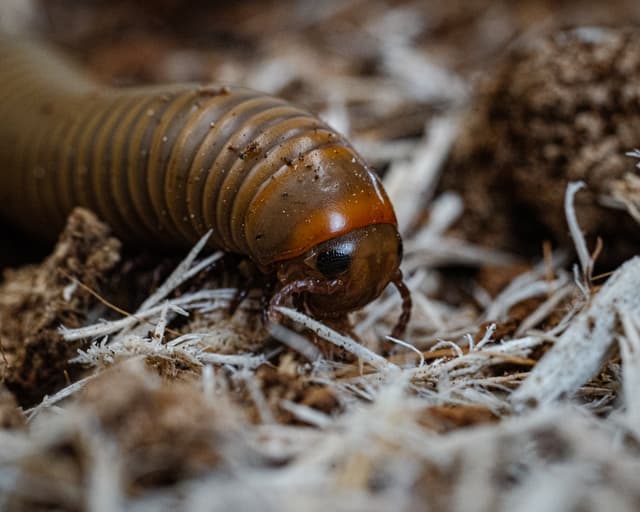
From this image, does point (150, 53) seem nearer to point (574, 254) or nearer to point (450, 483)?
point (574, 254)

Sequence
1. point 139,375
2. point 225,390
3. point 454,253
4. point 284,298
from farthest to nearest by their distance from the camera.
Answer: point 454,253 → point 284,298 → point 225,390 → point 139,375

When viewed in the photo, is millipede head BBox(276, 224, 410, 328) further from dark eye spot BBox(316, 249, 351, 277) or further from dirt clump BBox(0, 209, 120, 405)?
dirt clump BBox(0, 209, 120, 405)

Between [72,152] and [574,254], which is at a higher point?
[72,152]

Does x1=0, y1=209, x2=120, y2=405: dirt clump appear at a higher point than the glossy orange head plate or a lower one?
lower

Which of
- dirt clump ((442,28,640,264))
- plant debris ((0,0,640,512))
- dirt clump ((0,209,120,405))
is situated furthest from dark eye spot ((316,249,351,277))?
dirt clump ((442,28,640,264))

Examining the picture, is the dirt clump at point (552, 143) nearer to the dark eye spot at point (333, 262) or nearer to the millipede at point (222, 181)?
the millipede at point (222, 181)

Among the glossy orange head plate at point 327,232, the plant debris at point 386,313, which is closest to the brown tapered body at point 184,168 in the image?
the glossy orange head plate at point 327,232

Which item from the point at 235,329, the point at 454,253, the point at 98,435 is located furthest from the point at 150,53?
the point at 98,435
